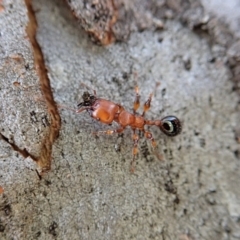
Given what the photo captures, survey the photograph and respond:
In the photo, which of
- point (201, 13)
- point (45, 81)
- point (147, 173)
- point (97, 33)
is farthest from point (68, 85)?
point (201, 13)

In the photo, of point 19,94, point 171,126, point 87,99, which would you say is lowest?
point 19,94

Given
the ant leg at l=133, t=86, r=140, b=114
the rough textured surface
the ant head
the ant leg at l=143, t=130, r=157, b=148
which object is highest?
the ant leg at l=133, t=86, r=140, b=114

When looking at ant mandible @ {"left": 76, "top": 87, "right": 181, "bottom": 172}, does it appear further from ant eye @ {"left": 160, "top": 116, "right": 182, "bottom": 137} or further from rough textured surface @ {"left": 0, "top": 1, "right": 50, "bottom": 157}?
rough textured surface @ {"left": 0, "top": 1, "right": 50, "bottom": 157}

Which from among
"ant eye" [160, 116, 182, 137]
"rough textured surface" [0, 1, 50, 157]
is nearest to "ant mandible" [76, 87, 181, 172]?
"ant eye" [160, 116, 182, 137]

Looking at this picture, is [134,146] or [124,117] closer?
[134,146]

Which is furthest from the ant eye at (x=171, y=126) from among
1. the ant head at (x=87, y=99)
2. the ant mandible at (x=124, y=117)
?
the ant head at (x=87, y=99)

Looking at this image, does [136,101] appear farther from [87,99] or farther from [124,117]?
[87,99]

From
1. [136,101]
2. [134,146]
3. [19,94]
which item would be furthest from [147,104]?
[19,94]
